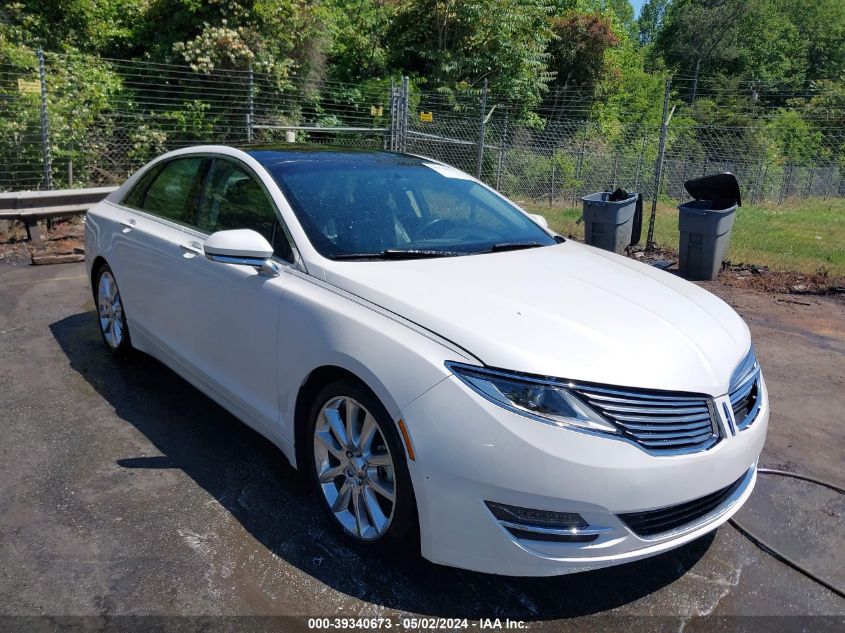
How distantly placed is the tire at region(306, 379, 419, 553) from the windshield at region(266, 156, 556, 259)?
2.35 feet

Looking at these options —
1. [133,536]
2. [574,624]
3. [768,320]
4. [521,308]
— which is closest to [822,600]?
[574,624]

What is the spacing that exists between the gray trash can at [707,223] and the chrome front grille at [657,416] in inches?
239

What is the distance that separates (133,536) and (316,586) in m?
0.87

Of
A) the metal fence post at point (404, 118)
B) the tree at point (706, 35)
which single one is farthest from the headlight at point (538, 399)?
the tree at point (706, 35)

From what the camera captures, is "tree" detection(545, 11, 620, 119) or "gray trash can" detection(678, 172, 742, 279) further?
"tree" detection(545, 11, 620, 119)

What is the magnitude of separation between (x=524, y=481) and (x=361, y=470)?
76cm

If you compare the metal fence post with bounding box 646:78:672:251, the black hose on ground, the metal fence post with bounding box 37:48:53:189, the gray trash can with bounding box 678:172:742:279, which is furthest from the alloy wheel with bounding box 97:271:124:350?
the metal fence post with bounding box 646:78:672:251

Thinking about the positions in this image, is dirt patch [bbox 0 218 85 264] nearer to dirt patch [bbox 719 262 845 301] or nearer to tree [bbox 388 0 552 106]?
dirt patch [bbox 719 262 845 301]

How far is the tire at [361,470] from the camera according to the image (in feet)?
8.74

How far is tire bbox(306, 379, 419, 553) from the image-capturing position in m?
2.66

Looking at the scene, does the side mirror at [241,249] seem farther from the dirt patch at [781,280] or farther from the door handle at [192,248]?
the dirt patch at [781,280]

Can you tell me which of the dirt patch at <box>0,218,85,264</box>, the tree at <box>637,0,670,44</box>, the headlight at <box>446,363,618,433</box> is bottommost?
the dirt patch at <box>0,218,85,264</box>

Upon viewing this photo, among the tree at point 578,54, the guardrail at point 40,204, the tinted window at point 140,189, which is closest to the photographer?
the tinted window at point 140,189

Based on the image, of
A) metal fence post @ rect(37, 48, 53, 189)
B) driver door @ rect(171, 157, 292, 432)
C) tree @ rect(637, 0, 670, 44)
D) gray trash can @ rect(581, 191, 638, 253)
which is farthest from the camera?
tree @ rect(637, 0, 670, 44)
